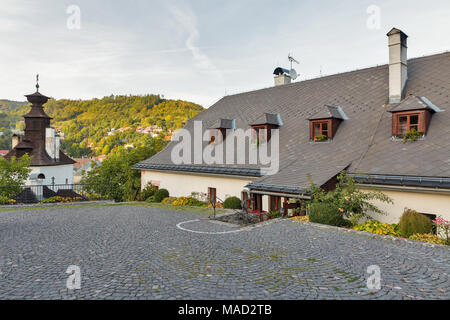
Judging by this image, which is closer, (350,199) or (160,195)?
(350,199)

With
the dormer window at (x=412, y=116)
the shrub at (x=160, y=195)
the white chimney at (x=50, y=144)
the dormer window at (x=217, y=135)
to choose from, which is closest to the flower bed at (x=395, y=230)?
the dormer window at (x=412, y=116)

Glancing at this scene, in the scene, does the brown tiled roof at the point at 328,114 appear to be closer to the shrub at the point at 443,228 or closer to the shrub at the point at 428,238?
the shrub at the point at 443,228

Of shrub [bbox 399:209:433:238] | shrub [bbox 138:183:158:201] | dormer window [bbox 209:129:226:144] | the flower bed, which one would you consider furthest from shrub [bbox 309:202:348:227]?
shrub [bbox 138:183:158:201]

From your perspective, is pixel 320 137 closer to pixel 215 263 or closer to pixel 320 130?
pixel 320 130

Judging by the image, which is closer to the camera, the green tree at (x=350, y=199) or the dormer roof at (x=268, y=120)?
the green tree at (x=350, y=199)

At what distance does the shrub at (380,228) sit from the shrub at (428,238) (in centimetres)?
57

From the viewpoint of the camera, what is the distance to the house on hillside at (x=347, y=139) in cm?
1169

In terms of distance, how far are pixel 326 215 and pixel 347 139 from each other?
5194mm

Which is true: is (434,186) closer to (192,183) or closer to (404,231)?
(404,231)

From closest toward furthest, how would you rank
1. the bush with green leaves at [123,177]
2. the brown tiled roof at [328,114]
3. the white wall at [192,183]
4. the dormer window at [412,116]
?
the dormer window at [412,116] → the brown tiled roof at [328,114] → the white wall at [192,183] → the bush with green leaves at [123,177]

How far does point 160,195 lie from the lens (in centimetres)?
2233

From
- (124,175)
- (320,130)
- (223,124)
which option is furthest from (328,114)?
(124,175)
